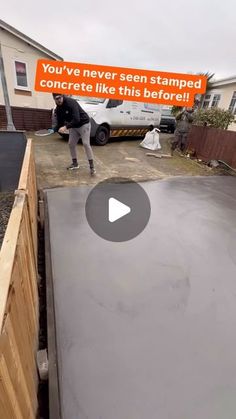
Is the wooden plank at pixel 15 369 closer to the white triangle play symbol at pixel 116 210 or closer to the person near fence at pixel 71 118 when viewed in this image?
the white triangle play symbol at pixel 116 210

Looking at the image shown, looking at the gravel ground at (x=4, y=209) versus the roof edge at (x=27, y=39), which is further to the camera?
the roof edge at (x=27, y=39)

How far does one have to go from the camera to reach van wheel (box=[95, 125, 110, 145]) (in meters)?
7.55

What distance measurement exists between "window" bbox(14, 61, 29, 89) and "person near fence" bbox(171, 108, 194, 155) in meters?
6.56

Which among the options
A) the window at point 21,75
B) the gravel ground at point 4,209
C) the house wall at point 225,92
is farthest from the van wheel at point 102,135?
the house wall at point 225,92

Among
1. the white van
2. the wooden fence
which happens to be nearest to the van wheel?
the white van

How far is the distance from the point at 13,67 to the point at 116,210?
8.85m

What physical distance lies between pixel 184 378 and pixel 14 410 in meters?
1.02

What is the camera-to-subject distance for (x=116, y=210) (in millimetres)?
3545

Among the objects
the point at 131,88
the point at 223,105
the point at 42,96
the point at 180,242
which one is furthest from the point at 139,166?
the point at 223,105

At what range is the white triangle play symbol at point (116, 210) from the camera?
11.0 feet

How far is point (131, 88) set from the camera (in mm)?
6973

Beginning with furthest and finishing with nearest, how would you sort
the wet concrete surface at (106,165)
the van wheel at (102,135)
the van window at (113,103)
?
the van wheel at (102,135)
the van window at (113,103)
the wet concrete surface at (106,165)

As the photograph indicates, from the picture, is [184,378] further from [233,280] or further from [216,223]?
[216,223]
